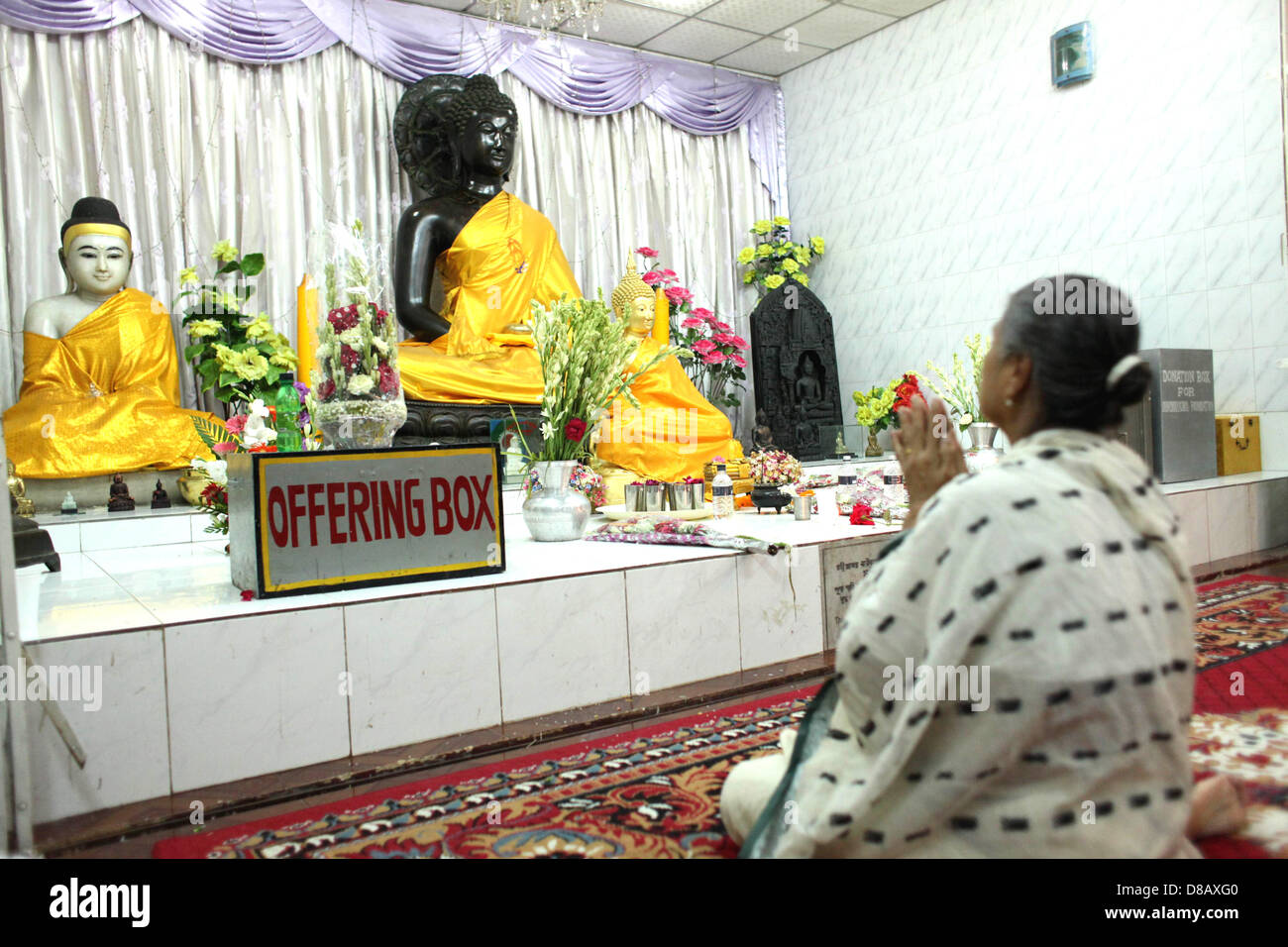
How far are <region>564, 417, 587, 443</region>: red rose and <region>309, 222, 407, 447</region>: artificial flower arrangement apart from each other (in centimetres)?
79

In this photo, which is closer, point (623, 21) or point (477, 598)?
point (477, 598)

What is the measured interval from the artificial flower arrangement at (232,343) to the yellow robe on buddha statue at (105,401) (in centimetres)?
17

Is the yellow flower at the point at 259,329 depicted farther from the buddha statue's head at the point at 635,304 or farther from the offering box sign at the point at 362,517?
the offering box sign at the point at 362,517

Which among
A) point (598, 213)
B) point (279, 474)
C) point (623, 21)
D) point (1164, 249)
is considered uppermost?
point (623, 21)

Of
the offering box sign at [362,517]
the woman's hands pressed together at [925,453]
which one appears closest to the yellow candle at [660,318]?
the offering box sign at [362,517]

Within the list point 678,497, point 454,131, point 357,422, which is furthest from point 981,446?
point 454,131

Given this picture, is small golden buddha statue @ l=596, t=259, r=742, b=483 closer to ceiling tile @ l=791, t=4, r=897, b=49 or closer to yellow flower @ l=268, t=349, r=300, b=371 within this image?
yellow flower @ l=268, t=349, r=300, b=371

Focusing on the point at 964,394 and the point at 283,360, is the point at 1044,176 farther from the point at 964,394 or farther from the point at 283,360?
the point at 283,360

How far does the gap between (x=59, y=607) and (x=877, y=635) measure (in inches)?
82.8

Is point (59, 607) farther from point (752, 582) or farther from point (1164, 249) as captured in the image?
point (1164, 249)

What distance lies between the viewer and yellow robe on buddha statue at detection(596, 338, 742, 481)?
505 centimetres
